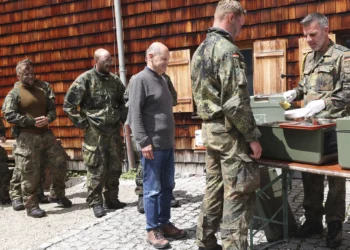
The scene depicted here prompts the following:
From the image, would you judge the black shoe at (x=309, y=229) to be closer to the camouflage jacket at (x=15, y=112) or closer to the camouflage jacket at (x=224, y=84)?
the camouflage jacket at (x=224, y=84)

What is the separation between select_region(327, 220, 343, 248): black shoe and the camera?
3.51m

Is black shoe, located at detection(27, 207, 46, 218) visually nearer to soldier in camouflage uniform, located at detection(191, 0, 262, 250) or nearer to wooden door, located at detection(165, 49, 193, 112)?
wooden door, located at detection(165, 49, 193, 112)

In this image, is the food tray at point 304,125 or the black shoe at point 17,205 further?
the black shoe at point 17,205

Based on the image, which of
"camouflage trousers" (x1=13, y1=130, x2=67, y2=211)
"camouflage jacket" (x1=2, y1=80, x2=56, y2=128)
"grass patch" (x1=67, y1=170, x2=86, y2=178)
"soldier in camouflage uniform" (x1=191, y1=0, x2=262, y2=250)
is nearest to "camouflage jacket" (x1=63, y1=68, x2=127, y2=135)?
"camouflage jacket" (x1=2, y1=80, x2=56, y2=128)

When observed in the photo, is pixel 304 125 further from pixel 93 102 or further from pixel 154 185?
pixel 93 102

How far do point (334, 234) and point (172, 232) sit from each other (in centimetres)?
145

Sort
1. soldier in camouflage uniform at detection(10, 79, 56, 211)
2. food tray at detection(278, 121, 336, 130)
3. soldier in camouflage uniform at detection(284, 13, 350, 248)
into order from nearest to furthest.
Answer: food tray at detection(278, 121, 336, 130) → soldier in camouflage uniform at detection(284, 13, 350, 248) → soldier in camouflage uniform at detection(10, 79, 56, 211)

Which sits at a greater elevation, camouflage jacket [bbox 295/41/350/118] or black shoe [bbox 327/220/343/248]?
camouflage jacket [bbox 295/41/350/118]

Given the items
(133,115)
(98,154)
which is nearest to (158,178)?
(133,115)

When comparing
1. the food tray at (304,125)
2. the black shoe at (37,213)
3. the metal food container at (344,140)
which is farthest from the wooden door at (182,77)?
the metal food container at (344,140)

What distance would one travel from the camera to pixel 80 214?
521 cm

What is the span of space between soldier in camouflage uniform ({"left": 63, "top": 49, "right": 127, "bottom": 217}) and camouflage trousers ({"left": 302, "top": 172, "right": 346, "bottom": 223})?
233cm

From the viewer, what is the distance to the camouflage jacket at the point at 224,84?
9.37ft

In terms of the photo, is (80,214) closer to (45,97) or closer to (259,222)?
(45,97)
